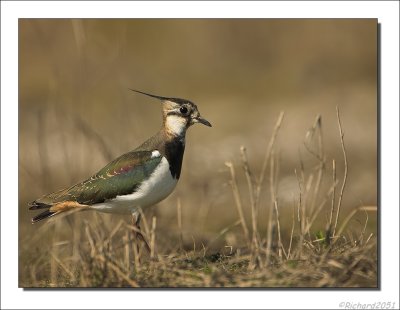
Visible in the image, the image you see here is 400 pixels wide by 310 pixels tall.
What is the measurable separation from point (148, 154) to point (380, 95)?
2.19m

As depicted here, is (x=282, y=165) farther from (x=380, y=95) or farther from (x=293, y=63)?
(x=380, y=95)

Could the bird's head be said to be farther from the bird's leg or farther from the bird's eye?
the bird's leg

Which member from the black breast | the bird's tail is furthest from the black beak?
the bird's tail

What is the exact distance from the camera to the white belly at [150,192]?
7.96 meters

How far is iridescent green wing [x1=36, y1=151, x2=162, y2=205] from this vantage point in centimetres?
807

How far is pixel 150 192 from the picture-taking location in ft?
26.1

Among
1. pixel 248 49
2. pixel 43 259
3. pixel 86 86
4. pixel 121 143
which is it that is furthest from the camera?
pixel 248 49

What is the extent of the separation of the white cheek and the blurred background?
158 cm

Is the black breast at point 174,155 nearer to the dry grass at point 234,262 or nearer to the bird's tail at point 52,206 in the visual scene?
the dry grass at point 234,262

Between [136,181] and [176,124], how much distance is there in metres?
0.71

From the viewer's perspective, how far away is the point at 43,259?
8.10m

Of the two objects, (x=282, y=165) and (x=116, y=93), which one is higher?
(x=116, y=93)

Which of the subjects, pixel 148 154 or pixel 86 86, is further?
pixel 86 86

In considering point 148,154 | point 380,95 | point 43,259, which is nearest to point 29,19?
point 148,154
